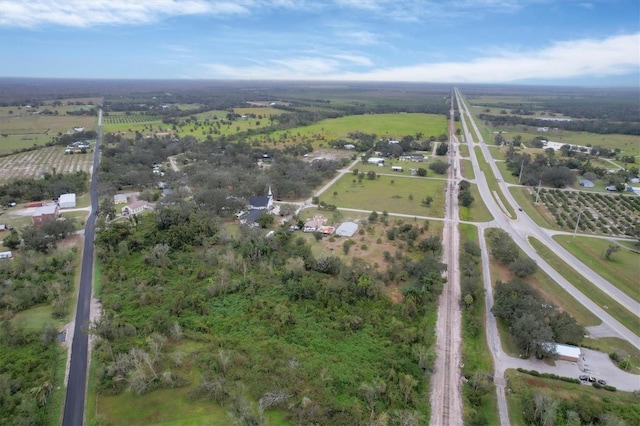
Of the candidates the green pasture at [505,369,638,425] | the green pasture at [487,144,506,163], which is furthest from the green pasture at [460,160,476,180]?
the green pasture at [505,369,638,425]

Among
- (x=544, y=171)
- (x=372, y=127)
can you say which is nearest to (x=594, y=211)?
(x=544, y=171)

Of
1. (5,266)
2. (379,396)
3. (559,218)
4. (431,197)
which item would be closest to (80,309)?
(5,266)

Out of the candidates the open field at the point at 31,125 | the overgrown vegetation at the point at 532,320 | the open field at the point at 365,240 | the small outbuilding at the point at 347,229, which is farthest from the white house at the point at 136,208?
the open field at the point at 31,125

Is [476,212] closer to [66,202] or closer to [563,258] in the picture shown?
[563,258]

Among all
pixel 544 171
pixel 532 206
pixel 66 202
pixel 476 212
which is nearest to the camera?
pixel 476 212

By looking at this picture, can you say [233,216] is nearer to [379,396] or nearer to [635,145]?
[379,396]

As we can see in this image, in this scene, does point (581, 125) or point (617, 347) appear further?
point (581, 125)
